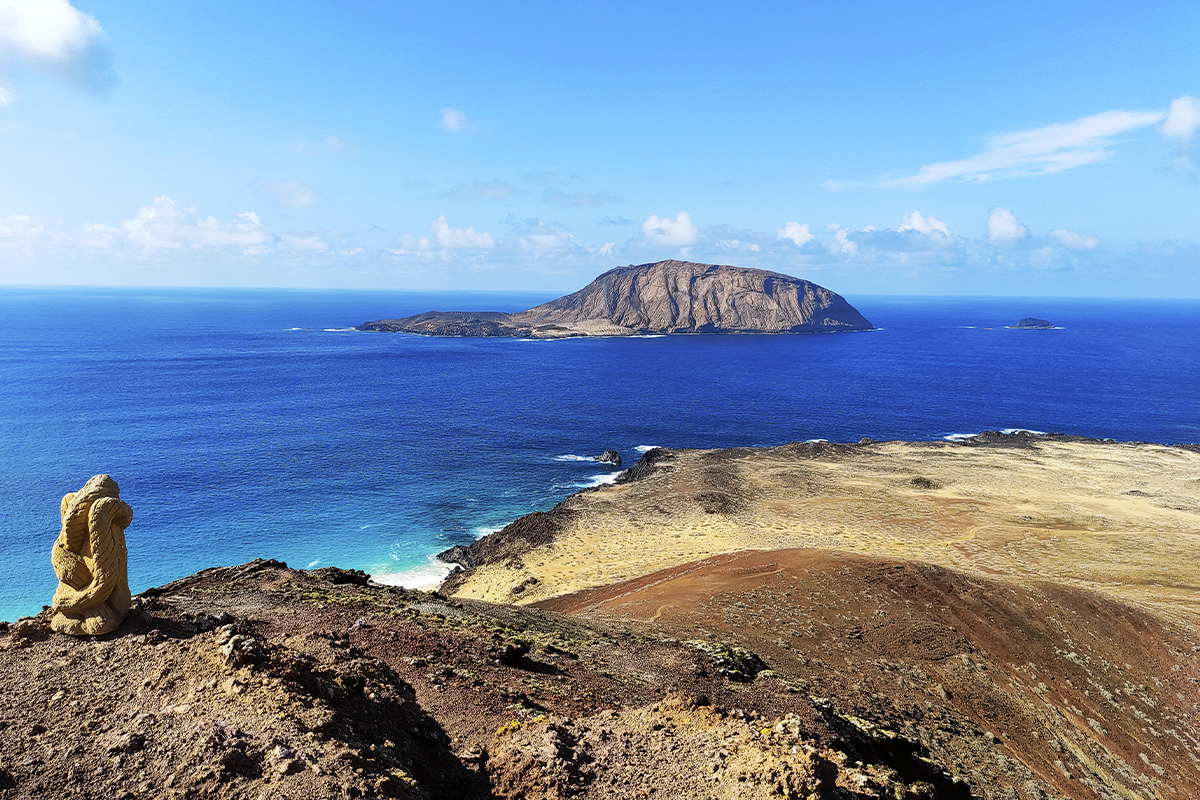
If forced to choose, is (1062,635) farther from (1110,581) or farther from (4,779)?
(4,779)

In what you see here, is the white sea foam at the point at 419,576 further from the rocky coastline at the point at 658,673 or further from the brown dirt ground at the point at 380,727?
the brown dirt ground at the point at 380,727

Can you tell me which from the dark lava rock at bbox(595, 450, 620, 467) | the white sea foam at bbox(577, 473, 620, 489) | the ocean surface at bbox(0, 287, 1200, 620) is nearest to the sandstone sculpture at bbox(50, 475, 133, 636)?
the ocean surface at bbox(0, 287, 1200, 620)

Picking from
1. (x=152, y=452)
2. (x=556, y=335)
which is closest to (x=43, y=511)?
(x=152, y=452)

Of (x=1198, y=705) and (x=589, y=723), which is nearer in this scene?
(x=589, y=723)

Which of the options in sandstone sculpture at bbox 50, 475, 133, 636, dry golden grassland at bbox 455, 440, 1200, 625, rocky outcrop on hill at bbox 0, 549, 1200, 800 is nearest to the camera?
rocky outcrop on hill at bbox 0, 549, 1200, 800

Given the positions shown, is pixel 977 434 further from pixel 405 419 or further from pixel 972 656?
pixel 405 419

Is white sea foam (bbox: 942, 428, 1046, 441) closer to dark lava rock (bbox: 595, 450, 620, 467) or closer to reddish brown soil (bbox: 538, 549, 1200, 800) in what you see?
dark lava rock (bbox: 595, 450, 620, 467)

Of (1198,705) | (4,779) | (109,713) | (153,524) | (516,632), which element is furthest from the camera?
(153,524)
